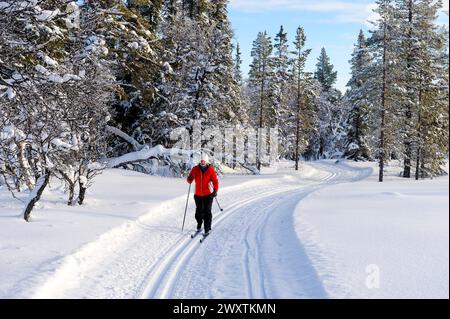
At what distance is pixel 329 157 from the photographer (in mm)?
73875

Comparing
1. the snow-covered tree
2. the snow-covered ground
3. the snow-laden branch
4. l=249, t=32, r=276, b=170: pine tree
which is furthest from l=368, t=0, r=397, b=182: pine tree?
the snow-covered tree

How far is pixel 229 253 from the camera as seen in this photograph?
8734 mm

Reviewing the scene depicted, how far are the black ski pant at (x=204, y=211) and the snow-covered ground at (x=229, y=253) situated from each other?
457 millimetres

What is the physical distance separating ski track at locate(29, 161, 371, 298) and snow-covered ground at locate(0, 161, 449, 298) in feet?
0.07

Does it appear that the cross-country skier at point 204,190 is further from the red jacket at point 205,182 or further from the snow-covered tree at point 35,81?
the snow-covered tree at point 35,81

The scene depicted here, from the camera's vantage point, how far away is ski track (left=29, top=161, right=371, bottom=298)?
6.36 metres

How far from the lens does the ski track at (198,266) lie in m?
6.36

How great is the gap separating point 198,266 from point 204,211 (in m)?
3.35

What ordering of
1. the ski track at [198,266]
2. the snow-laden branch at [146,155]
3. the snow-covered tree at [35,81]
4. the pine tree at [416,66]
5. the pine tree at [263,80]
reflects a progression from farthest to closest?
the pine tree at [263,80]
the pine tree at [416,66]
the snow-laden branch at [146,155]
the snow-covered tree at [35,81]
the ski track at [198,266]

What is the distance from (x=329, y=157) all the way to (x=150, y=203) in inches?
2478

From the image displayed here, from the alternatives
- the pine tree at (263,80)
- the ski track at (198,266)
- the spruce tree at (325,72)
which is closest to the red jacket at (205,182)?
the ski track at (198,266)

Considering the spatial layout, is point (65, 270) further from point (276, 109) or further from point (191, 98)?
point (276, 109)

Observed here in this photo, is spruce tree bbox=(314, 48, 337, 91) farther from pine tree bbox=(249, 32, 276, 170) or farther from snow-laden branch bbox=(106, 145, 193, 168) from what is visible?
snow-laden branch bbox=(106, 145, 193, 168)

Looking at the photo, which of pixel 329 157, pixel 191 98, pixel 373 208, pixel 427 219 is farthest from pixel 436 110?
pixel 329 157
